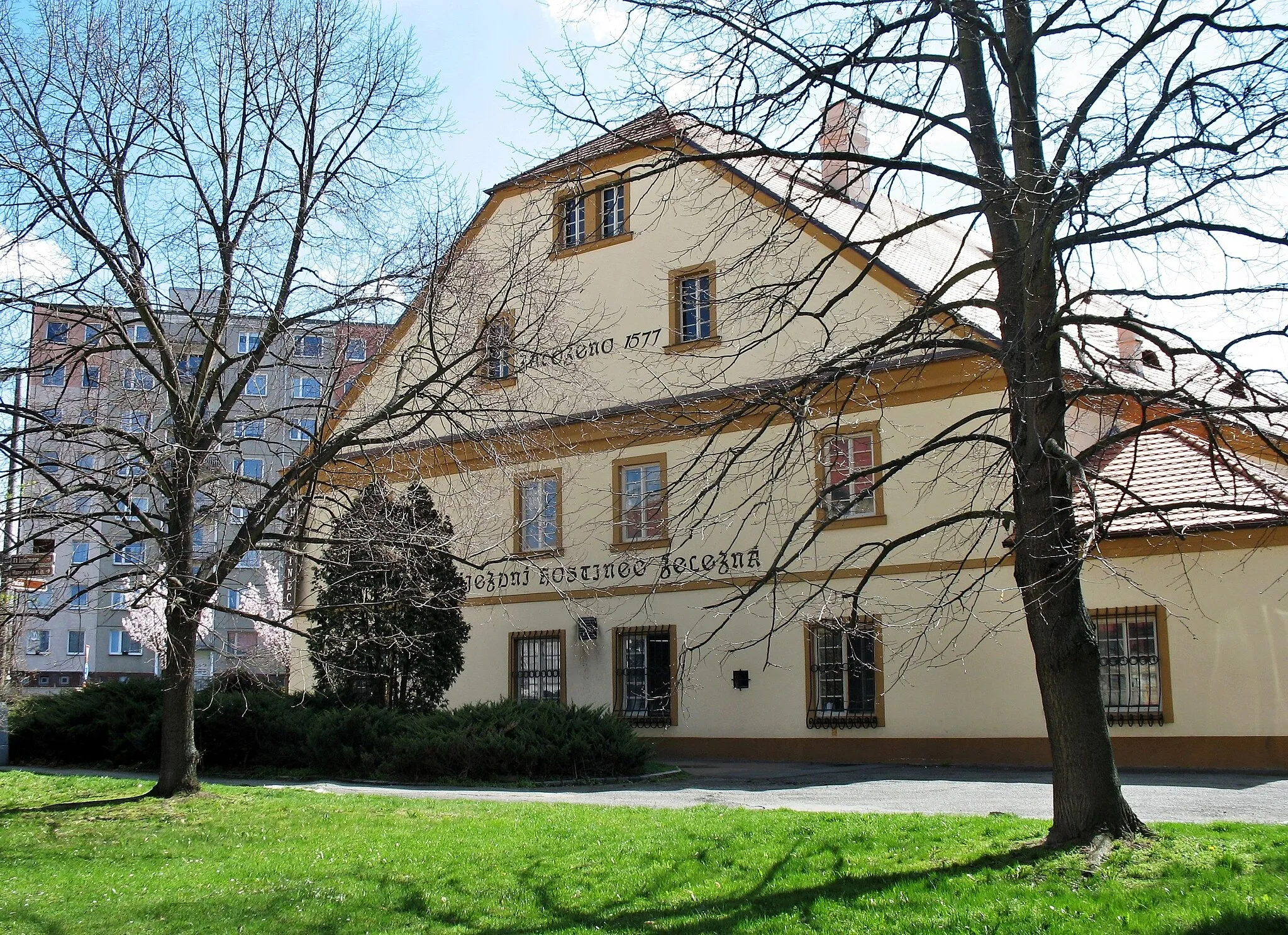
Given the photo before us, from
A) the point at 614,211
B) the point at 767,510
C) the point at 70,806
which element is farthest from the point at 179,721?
the point at 614,211

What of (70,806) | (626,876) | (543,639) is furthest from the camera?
(543,639)

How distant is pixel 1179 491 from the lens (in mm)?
17891

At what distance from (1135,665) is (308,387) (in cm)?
1246

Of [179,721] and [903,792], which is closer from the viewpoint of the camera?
[179,721]

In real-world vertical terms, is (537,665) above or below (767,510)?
below

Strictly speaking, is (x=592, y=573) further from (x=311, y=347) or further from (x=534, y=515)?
(x=311, y=347)

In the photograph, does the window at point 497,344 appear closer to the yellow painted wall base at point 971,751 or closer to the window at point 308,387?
the window at point 308,387

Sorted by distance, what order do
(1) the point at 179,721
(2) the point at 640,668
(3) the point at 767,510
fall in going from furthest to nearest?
1. (2) the point at 640,668
2. (1) the point at 179,721
3. (3) the point at 767,510

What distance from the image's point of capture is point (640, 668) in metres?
23.4

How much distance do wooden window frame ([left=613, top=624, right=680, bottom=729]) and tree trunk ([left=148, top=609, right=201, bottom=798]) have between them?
9926mm

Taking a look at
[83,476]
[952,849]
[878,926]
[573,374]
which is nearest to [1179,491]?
[573,374]

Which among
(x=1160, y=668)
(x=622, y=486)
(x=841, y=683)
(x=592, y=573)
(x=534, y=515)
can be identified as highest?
(x=622, y=486)

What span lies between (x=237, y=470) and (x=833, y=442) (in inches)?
283

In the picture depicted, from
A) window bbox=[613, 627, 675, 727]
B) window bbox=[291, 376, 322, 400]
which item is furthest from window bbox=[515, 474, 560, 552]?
window bbox=[291, 376, 322, 400]
